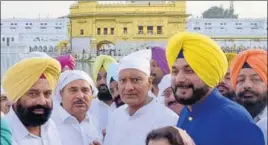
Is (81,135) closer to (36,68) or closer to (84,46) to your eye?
(36,68)

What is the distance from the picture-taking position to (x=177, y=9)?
31.7 metres

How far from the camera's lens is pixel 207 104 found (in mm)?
3084

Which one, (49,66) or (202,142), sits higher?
(49,66)

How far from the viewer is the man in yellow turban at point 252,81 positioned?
380 cm

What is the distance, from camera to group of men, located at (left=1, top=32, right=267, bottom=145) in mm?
3008

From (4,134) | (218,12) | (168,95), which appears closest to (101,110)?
(168,95)

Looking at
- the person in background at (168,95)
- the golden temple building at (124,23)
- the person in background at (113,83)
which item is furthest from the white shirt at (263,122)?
the golden temple building at (124,23)

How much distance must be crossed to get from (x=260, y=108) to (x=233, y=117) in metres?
0.94

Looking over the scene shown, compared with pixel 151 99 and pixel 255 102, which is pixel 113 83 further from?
pixel 255 102

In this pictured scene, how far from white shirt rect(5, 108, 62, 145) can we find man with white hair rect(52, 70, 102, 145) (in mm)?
433

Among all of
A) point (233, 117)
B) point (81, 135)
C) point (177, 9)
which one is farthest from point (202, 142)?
point (177, 9)

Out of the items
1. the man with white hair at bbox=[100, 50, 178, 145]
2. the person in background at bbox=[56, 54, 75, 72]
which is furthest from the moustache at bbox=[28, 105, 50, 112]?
the person in background at bbox=[56, 54, 75, 72]

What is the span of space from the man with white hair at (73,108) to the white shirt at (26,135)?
1.42 ft

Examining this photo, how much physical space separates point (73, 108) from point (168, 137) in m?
1.79
